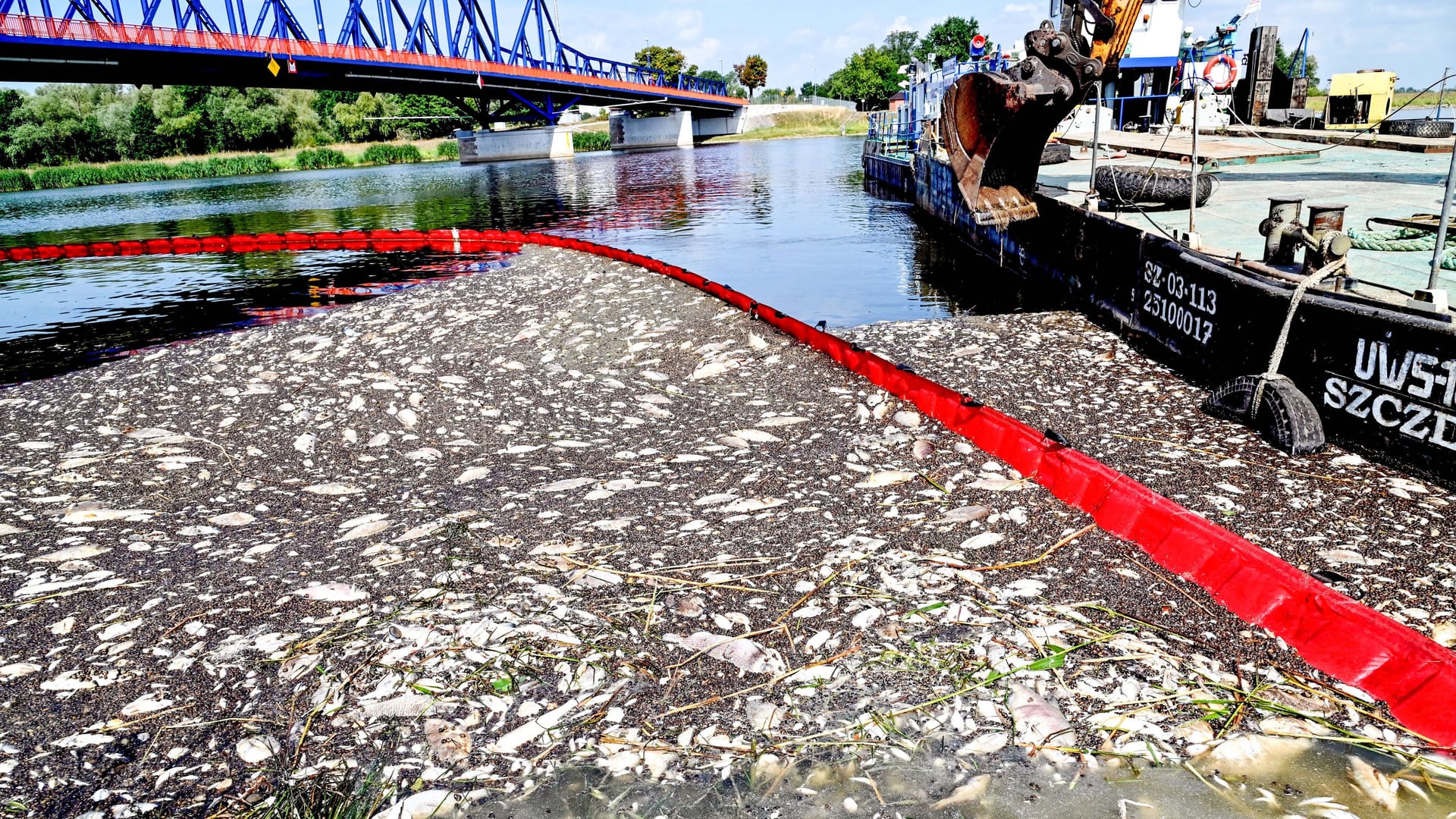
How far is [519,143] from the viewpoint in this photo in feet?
363

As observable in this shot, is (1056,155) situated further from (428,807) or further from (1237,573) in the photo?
(428,807)

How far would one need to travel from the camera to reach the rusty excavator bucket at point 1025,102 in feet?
46.4

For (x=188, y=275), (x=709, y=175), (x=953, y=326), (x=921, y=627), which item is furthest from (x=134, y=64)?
(x=921, y=627)

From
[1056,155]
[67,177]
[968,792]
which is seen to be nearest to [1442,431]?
[968,792]

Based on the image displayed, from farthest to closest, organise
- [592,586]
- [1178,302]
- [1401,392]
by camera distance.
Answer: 1. [1178,302]
2. [1401,392]
3. [592,586]

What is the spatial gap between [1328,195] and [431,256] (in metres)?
23.0

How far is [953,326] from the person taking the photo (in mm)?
13922

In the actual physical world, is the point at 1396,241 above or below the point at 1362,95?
below

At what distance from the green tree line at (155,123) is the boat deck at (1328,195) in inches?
4320

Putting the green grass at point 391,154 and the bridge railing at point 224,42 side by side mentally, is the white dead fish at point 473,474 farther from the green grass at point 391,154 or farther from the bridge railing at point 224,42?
the green grass at point 391,154

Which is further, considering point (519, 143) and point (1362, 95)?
point (519, 143)

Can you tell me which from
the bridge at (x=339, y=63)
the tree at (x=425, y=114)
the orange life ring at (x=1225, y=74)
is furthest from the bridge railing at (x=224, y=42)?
the orange life ring at (x=1225, y=74)

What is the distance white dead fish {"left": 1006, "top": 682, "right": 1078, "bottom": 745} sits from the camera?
426 centimetres

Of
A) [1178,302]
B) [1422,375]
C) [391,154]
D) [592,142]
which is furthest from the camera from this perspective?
[592,142]
